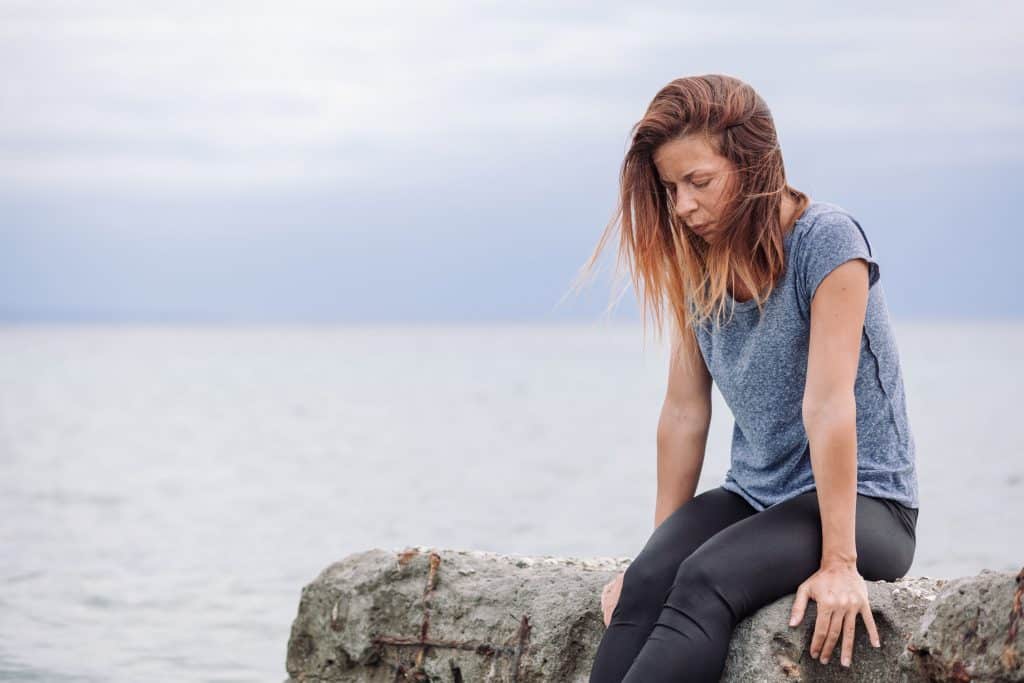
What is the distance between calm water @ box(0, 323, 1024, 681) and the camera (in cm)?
941

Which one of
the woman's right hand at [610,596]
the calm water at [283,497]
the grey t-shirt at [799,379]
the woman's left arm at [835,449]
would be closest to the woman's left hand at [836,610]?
the woman's left arm at [835,449]

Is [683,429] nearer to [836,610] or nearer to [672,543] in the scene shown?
[672,543]

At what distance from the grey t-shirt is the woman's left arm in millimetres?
88

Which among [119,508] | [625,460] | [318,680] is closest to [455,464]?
[625,460]

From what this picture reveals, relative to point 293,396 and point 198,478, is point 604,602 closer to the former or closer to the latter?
point 198,478

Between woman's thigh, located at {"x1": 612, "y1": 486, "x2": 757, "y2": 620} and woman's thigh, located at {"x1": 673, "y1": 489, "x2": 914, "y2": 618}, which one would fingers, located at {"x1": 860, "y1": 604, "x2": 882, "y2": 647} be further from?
woman's thigh, located at {"x1": 612, "y1": 486, "x2": 757, "y2": 620}

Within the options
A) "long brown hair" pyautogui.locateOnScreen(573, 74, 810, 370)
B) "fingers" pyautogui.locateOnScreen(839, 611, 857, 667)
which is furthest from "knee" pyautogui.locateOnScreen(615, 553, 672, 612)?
"long brown hair" pyautogui.locateOnScreen(573, 74, 810, 370)

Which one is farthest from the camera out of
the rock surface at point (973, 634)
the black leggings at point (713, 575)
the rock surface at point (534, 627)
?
the black leggings at point (713, 575)

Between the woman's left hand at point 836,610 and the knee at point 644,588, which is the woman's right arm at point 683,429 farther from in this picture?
the woman's left hand at point 836,610

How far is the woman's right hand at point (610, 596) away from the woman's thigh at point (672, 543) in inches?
4.2

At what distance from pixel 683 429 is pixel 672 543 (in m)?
0.49

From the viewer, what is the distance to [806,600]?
3176 millimetres

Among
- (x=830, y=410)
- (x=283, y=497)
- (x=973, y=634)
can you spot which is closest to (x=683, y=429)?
(x=830, y=410)

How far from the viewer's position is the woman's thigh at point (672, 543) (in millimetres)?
3312
